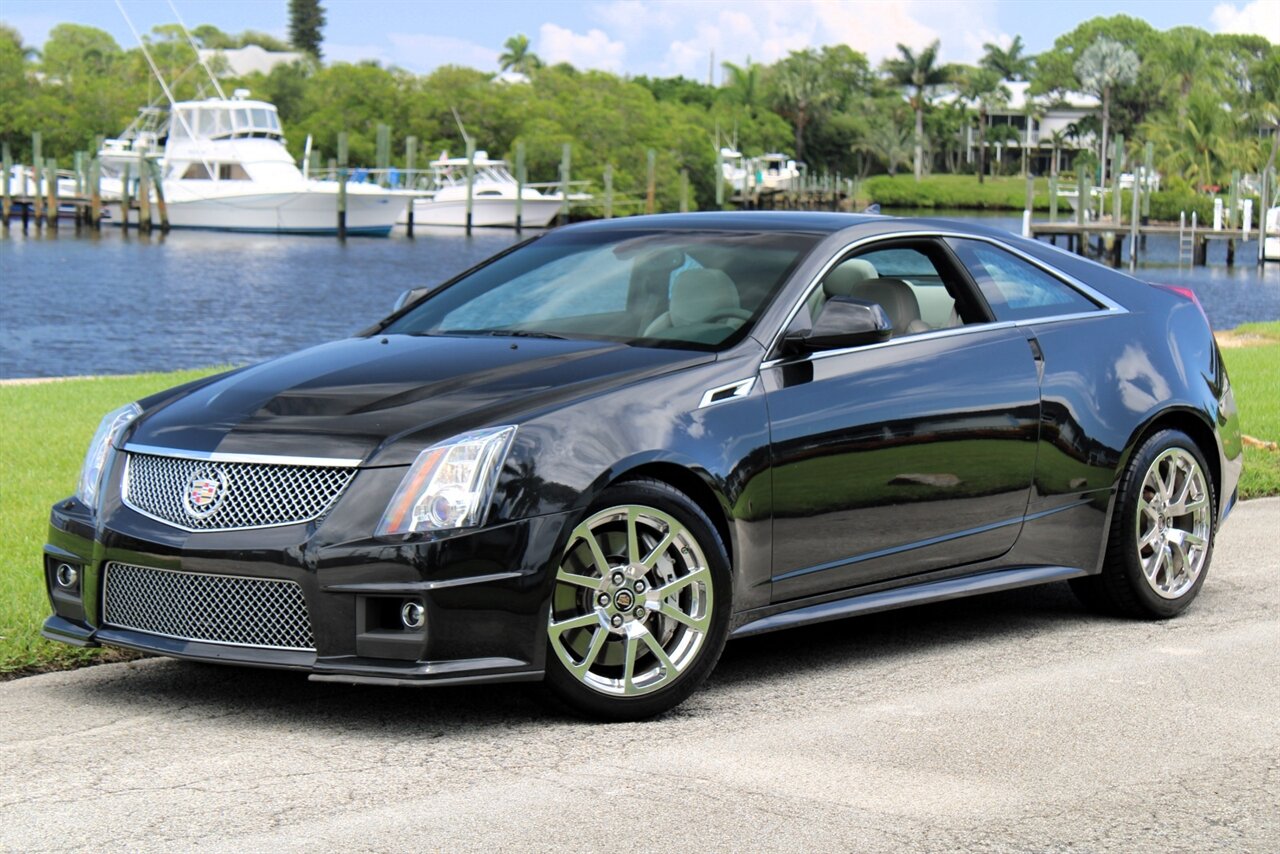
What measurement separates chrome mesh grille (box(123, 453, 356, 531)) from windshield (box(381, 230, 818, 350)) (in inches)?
52.2

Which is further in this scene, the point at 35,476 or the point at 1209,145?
the point at 1209,145

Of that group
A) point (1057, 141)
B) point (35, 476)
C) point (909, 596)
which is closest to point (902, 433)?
point (909, 596)

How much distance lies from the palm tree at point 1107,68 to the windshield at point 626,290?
168 metres

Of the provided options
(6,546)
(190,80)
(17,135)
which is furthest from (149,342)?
(190,80)

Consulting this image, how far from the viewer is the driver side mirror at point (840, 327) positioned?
20.4 ft

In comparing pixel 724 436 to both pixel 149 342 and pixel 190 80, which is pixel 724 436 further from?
pixel 190 80

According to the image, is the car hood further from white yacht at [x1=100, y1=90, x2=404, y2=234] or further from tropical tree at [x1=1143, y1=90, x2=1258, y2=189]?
tropical tree at [x1=1143, y1=90, x2=1258, y2=189]

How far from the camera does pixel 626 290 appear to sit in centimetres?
676

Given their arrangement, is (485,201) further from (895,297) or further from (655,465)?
(655,465)

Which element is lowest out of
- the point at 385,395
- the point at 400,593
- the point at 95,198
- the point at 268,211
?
the point at 400,593

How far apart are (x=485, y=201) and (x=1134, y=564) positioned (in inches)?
3927

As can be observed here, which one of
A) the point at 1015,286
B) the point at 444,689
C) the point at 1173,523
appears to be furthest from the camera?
the point at 1173,523

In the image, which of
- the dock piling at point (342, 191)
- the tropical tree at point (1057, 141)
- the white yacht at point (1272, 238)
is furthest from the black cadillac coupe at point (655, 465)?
the tropical tree at point (1057, 141)

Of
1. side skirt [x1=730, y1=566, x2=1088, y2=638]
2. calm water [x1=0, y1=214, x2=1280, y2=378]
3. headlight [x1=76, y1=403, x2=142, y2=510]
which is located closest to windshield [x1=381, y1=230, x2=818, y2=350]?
side skirt [x1=730, y1=566, x2=1088, y2=638]
